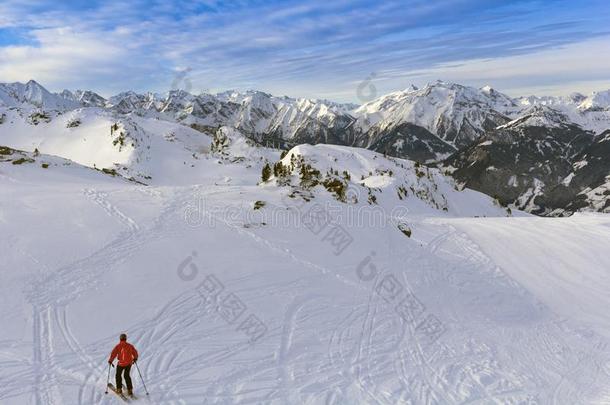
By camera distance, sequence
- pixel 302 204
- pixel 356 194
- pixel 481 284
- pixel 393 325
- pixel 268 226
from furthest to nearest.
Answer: pixel 356 194 < pixel 302 204 < pixel 268 226 < pixel 481 284 < pixel 393 325

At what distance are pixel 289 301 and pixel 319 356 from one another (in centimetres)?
439

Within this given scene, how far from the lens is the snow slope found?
1473 centimetres

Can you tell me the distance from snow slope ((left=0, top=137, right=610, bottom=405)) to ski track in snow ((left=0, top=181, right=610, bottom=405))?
7cm

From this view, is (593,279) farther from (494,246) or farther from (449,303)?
(449,303)

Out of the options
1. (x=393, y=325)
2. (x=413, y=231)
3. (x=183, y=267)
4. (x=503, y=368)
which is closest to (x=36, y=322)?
(x=183, y=267)

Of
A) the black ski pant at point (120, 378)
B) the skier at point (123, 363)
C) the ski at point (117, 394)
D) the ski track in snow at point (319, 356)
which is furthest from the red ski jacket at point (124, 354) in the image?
the ski track in snow at point (319, 356)

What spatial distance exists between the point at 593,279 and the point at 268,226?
20887 millimetres

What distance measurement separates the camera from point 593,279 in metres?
26.9

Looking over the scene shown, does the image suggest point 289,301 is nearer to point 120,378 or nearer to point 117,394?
point 120,378

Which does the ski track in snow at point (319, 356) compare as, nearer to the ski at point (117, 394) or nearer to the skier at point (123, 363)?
the ski at point (117, 394)

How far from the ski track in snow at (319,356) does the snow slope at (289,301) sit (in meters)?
0.07

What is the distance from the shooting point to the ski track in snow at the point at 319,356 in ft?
45.7

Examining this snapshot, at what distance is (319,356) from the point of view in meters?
16.4

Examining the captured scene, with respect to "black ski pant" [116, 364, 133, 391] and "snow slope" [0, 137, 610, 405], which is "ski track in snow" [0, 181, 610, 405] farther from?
"black ski pant" [116, 364, 133, 391]
